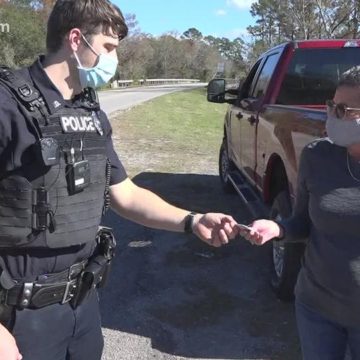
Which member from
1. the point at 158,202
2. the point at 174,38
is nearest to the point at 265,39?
the point at 174,38

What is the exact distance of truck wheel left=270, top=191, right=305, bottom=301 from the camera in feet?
14.1

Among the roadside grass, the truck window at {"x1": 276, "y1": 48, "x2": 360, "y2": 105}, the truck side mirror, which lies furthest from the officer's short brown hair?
the roadside grass

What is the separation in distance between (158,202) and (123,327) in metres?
1.96

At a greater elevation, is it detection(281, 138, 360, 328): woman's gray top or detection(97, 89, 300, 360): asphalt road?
detection(281, 138, 360, 328): woman's gray top

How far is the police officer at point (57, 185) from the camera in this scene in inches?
75.9

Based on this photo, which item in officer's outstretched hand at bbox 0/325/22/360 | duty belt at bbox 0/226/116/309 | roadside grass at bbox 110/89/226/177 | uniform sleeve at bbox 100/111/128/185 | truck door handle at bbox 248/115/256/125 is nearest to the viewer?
officer's outstretched hand at bbox 0/325/22/360

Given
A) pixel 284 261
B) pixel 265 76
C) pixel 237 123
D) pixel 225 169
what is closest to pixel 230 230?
pixel 284 261

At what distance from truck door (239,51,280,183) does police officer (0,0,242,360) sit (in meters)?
3.54

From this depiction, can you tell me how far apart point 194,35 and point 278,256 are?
12298cm

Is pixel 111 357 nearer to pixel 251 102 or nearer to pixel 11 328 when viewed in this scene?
pixel 11 328

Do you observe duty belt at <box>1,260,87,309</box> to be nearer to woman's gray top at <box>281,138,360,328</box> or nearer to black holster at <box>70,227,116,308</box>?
black holster at <box>70,227,116,308</box>

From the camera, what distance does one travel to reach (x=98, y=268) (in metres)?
2.25

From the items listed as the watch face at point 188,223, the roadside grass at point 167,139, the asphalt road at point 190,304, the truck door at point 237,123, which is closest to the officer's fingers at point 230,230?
the watch face at point 188,223

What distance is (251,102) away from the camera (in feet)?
19.8
